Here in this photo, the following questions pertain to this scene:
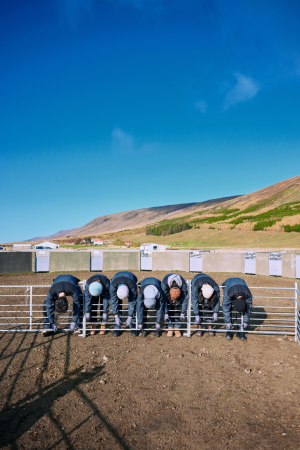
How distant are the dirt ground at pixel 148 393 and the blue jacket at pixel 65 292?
2.36 feet

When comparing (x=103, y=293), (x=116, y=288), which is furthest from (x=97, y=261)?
(x=116, y=288)

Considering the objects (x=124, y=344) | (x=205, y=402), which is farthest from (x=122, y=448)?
(x=124, y=344)

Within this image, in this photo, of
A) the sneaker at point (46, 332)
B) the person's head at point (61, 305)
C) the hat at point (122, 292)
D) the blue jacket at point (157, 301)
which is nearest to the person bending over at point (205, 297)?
the blue jacket at point (157, 301)

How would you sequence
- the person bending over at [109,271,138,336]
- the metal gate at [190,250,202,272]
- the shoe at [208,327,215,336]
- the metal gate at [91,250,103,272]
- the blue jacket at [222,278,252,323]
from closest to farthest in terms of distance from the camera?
the blue jacket at [222,278,252,323] → the person bending over at [109,271,138,336] → the shoe at [208,327,215,336] → the metal gate at [190,250,202,272] → the metal gate at [91,250,103,272]

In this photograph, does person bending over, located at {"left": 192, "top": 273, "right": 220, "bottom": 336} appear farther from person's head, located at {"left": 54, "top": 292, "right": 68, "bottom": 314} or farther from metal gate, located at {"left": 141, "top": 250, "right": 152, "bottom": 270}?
metal gate, located at {"left": 141, "top": 250, "right": 152, "bottom": 270}

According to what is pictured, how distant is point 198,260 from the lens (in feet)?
72.3

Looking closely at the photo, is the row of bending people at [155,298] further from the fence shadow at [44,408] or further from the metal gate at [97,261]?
the metal gate at [97,261]

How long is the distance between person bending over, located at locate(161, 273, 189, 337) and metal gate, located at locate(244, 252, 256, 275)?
13968 mm

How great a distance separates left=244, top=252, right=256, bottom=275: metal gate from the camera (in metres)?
20.5

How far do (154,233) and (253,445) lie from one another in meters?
104

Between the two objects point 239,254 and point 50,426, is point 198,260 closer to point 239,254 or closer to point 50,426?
point 239,254

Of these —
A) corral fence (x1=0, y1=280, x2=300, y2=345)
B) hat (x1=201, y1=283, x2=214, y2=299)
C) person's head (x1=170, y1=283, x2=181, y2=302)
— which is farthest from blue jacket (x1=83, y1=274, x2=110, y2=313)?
hat (x1=201, y1=283, x2=214, y2=299)

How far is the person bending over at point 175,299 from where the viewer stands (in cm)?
745

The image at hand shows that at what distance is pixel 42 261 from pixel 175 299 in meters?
18.0
